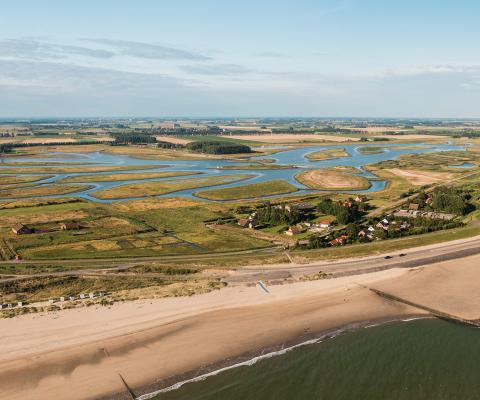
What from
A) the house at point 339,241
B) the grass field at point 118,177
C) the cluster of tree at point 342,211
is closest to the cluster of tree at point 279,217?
the cluster of tree at point 342,211

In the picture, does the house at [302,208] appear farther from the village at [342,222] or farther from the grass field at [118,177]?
the grass field at [118,177]

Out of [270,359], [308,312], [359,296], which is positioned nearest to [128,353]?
[270,359]

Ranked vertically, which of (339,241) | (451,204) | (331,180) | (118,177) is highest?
(331,180)

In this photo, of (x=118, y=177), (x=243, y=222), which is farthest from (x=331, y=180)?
(x=118, y=177)

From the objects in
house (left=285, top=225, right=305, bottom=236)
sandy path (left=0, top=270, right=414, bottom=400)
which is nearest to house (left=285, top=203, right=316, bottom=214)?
house (left=285, top=225, right=305, bottom=236)

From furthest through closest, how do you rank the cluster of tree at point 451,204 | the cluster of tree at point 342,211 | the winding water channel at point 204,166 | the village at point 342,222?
the winding water channel at point 204,166, the cluster of tree at point 451,204, the cluster of tree at point 342,211, the village at point 342,222

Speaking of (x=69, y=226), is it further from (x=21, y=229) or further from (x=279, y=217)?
(x=279, y=217)

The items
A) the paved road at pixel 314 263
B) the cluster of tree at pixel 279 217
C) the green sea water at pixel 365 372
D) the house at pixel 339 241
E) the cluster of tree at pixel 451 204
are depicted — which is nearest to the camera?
the green sea water at pixel 365 372

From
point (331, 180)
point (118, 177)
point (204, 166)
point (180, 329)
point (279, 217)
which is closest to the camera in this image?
point (180, 329)
